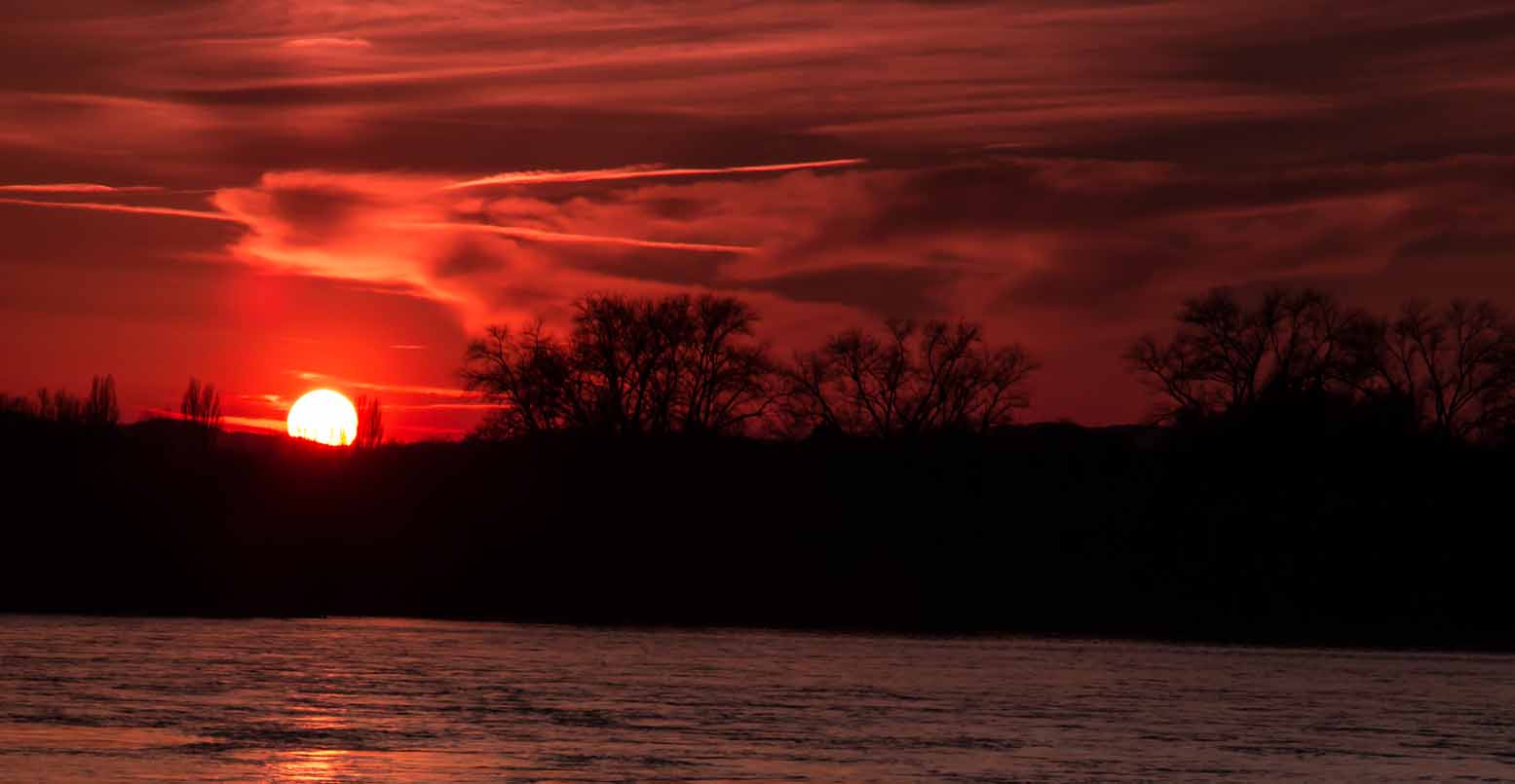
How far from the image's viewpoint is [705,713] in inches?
1759

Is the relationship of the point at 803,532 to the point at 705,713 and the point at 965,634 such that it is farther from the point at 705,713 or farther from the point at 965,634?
the point at 705,713

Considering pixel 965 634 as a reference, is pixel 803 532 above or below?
above

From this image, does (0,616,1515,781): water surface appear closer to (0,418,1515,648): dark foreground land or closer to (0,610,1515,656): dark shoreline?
(0,610,1515,656): dark shoreline

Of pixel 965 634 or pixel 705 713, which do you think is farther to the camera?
pixel 965 634

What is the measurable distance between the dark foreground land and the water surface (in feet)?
112

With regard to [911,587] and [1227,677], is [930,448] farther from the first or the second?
[1227,677]

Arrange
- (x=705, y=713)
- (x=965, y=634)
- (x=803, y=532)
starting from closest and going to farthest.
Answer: (x=705, y=713)
(x=965, y=634)
(x=803, y=532)

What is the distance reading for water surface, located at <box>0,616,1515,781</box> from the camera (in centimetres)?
3434

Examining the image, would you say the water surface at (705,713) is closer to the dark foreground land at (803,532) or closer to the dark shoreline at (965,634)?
the dark shoreline at (965,634)

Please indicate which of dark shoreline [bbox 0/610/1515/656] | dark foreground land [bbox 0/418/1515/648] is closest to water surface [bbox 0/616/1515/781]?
dark shoreline [bbox 0/610/1515/656]

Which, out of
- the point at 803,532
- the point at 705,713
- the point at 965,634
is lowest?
the point at 705,713

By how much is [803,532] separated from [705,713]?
7379 centimetres

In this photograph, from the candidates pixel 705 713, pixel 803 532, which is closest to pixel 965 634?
pixel 803 532

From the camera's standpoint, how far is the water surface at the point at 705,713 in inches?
1352
